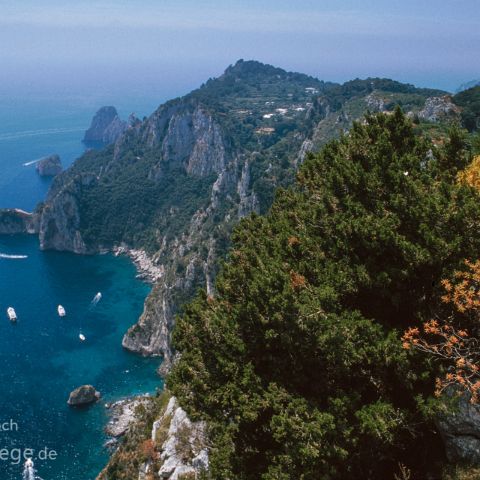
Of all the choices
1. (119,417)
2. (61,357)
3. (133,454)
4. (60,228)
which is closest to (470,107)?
(133,454)

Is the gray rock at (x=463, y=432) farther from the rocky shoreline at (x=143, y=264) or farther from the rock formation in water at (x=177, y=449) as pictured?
the rocky shoreline at (x=143, y=264)

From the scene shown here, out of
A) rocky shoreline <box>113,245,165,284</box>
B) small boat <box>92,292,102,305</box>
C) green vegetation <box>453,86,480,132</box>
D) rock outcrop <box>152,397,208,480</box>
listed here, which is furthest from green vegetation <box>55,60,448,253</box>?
rock outcrop <box>152,397,208,480</box>

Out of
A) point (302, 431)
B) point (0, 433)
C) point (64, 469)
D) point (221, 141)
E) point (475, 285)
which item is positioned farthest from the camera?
point (221, 141)

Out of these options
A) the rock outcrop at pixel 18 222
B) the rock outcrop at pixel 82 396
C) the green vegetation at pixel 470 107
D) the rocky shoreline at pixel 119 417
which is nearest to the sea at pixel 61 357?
the rock outcrop at pixel 82 396

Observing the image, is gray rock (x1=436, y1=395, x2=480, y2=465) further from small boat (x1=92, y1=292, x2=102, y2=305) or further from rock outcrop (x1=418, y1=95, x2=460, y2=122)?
small boat (x1=92, y1=292, x2=102, y2=305)

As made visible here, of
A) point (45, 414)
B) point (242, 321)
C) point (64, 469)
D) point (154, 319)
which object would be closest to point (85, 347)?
Answer: point (154, 319)

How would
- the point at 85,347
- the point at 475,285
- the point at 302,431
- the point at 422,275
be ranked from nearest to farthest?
the point at 302,431
the point at 475,285
the point at 422,275
the point at 85,347

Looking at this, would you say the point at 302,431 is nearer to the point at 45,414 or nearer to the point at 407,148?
the point at 407,148
